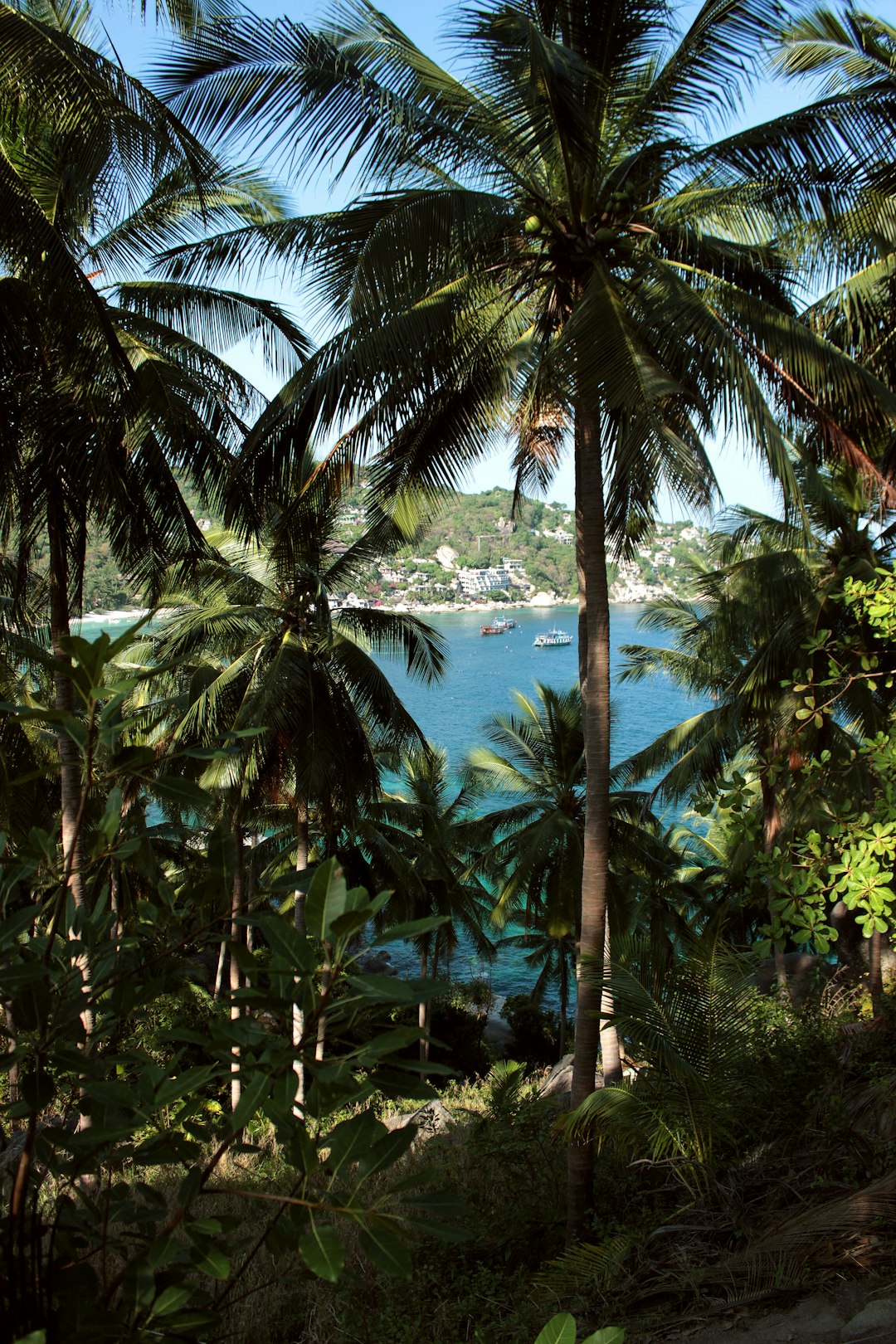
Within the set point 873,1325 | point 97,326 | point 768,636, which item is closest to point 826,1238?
point 873,1325

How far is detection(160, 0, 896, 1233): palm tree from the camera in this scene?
20.0ft

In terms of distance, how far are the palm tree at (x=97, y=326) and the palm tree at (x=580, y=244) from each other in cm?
77

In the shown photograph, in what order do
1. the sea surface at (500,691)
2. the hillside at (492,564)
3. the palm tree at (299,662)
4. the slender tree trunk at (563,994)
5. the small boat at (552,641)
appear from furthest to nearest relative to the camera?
the hillside at (492,564)
the small boat at (552,641)
the sea surface at (500,691)
the slender tree trunk at (563,994)
the palm tree at (299,662)

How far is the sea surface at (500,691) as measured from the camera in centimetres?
3859

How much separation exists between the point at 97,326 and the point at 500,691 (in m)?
68.0

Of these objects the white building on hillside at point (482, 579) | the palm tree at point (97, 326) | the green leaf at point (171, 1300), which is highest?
the white building on hillside at point (482, 579)

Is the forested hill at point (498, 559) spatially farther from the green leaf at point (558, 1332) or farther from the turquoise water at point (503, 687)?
the green leaf at point (558, 1332)

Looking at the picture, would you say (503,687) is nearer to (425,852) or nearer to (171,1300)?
(425,852)

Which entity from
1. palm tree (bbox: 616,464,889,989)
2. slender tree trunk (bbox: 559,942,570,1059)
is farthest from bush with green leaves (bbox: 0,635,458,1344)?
slender tree trunk (bbox: 559,942,570,1059)

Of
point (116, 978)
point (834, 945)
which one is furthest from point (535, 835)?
point (116, 978)

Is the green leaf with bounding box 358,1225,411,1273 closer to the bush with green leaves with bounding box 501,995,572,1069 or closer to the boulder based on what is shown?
the boulder

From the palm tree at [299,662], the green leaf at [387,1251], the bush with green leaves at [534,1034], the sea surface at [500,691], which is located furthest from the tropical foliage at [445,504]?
the sea surface at [500,691]

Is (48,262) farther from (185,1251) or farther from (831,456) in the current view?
(185,1251)

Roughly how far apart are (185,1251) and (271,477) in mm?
6765
